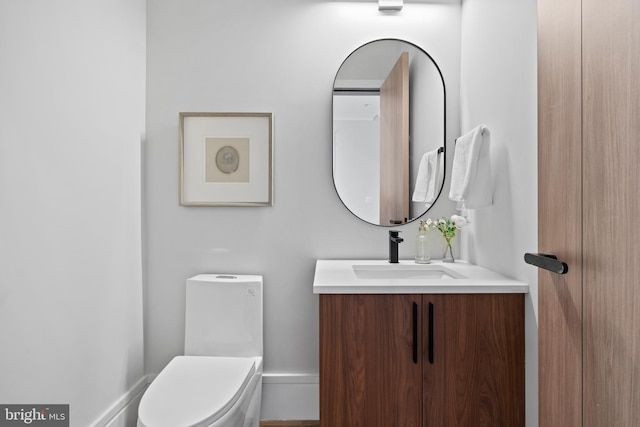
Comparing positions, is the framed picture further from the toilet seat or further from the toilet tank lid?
the toilet seat

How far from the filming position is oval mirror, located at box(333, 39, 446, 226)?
6.87ft

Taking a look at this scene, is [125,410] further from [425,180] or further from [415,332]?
[425,180]

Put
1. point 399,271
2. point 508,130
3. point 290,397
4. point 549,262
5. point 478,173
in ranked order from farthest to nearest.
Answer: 1. point 290,397
2. point 399,271
3. point 478,173
4. point 508,130
5. point 549,262

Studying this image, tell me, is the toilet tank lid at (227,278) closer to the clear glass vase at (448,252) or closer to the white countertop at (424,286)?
the white countertop at (424,286)

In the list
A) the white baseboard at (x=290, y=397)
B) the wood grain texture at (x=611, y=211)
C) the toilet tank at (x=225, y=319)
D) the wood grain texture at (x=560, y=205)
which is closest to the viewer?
the wood grain texture at (x=611, y=211)

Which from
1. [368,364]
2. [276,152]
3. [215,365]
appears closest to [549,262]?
[368,364]

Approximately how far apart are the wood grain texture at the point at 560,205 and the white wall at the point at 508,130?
0.26 meters

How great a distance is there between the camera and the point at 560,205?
106 centimetres

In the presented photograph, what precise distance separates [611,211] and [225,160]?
1692 mm

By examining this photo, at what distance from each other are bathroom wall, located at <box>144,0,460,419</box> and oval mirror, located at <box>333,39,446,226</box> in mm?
73

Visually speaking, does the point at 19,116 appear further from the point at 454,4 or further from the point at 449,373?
the point at 454,4

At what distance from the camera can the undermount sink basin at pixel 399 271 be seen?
1.96m

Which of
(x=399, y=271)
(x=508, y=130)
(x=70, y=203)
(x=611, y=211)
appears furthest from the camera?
(x=399, y=271)

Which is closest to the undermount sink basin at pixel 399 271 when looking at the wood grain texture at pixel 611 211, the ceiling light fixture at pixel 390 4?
the wood grain texture at pixel 611 211
